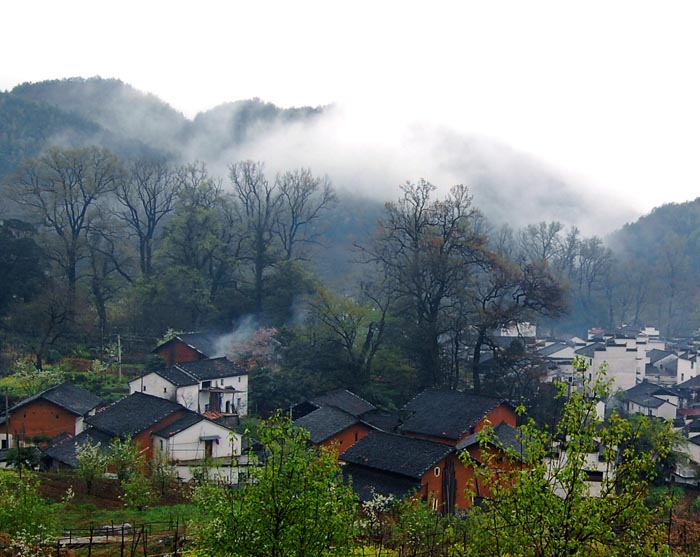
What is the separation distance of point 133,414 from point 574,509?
68.2 ft

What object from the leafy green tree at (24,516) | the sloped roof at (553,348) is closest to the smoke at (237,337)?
the sloped roof at (553,348)

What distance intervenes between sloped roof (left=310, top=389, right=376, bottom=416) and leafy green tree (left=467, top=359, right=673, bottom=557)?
2118 centimetres

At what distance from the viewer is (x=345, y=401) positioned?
29.5 meters

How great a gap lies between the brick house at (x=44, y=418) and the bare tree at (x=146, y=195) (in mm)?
14956

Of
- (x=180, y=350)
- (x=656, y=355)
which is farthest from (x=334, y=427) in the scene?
(x=656, y=355)

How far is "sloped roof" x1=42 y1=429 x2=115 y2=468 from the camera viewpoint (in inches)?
867

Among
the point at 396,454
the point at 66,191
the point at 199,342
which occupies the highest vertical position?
the point at 66,191

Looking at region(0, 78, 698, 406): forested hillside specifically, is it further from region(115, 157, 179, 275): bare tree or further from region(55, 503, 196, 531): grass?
region(55, 503, 196, 531): grass

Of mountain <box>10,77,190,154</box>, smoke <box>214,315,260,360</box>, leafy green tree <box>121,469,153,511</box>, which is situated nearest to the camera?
leafy green tree <box>121,469,153,511</box>

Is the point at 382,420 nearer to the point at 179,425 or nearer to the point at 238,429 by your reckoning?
the point at 238,429

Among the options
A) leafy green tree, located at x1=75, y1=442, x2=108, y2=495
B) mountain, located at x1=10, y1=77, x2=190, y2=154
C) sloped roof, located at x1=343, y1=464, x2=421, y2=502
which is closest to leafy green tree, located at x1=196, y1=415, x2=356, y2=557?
leafy green tree, located at x1=75, y1=442, x2=108, y2=495

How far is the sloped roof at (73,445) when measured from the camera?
22016 millimetres

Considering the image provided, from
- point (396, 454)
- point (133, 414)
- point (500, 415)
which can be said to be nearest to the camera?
point (396, 454)

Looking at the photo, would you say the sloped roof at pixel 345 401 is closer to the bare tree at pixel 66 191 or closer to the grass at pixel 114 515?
the grass at pixel 114 515
